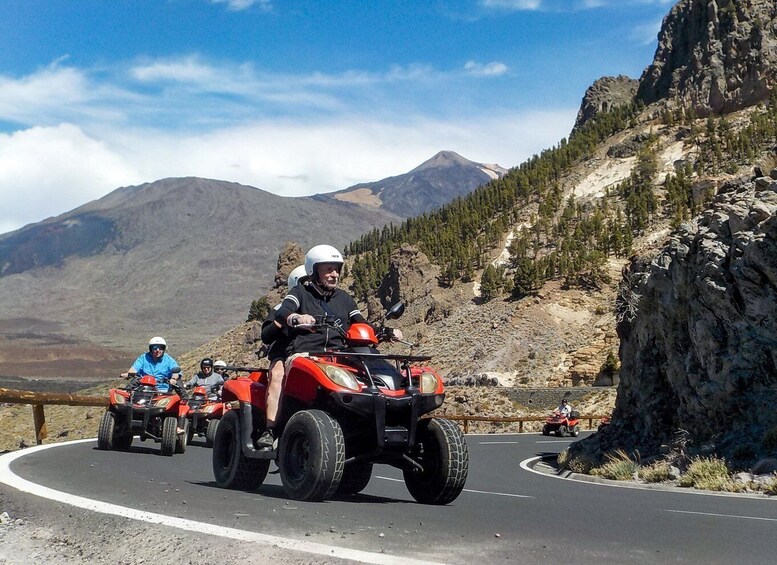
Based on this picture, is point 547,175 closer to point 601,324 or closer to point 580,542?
point 601,324

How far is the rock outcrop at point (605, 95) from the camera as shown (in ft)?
447

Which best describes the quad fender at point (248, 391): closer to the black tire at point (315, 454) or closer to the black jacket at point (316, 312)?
the black jacket at point (316, 312)

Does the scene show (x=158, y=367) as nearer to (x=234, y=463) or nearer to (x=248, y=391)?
(x=234, y=463)

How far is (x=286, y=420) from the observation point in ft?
30.1

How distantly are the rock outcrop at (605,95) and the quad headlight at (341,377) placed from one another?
131 meters

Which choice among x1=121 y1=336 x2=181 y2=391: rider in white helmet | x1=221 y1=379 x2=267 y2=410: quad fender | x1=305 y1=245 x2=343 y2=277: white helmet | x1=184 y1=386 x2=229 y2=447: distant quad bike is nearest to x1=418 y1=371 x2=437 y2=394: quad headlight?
x1=305 y1=245 x2=343 y2=277: white helmet

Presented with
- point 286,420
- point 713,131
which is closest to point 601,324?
point 713,131

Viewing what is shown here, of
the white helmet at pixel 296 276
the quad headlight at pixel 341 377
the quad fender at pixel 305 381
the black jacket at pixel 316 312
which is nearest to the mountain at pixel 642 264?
the black jacket at pixel 316 312

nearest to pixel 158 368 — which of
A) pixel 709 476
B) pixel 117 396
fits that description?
pixel 117 396

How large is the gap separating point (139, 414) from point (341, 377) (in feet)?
32.0

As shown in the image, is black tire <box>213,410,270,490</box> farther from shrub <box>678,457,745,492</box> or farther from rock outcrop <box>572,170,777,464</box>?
rock outcrop <box>572,170,777,464</box>

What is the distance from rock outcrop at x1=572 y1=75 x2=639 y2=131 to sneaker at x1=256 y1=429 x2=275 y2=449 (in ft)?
427

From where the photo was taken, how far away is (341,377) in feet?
27.3

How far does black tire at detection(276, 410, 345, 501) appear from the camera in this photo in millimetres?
8094
